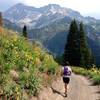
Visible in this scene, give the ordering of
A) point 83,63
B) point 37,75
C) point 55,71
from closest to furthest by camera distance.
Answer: point 37,75 < point 55,71 < point 83,63

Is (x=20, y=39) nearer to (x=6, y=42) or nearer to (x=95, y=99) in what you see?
(x=6, y=42)

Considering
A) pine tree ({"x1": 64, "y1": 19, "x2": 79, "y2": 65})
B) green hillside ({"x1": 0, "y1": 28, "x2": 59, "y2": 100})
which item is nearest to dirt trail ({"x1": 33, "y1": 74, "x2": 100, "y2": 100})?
green hillside ({"x1": 0, "y1": 28, "x2": 59, "y2": 100})

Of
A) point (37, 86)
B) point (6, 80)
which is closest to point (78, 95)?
point (37, 86)

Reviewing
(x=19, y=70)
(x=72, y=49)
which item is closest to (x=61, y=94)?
(x=19, y=70)

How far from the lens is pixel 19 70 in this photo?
73.2ft

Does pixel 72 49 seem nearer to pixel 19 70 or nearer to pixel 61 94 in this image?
pixel 61 94

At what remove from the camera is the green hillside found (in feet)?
62.5

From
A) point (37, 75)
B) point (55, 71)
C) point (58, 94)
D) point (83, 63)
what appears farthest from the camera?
point (83, 63)

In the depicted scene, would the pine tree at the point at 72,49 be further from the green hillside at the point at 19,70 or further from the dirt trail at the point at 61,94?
the green hillside at the point at 19,70

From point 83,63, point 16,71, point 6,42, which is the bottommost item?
point 83,63

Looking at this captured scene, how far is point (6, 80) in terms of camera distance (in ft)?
63.3

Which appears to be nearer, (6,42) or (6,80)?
(6,80)

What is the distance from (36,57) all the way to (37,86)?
17.9 feet

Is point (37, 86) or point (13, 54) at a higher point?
point (13, 54)
